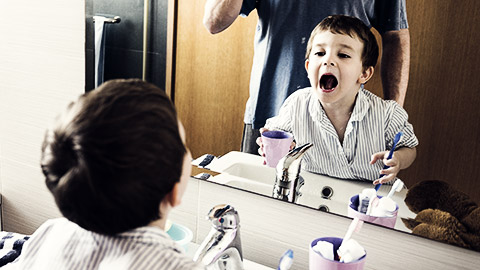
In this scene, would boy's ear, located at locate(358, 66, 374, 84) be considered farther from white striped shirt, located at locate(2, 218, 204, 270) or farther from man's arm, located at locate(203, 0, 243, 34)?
white striped shirt, located at locate(2, 218, 204, 270)

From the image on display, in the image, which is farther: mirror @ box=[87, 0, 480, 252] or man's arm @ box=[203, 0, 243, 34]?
man's arm @ box=[203, 0, 243, 34]

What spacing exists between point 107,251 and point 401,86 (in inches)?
25.3

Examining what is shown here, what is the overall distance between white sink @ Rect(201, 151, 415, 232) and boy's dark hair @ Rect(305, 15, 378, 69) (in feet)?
0.85

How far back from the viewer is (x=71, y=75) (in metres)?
1.36

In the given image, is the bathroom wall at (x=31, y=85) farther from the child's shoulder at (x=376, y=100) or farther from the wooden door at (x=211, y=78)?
the child's shoulder at (x=376, y=100)

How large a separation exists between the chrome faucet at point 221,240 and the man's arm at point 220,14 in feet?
1.32

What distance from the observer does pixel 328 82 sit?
1.04 metres

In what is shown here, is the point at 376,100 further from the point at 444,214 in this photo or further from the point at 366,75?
the point at 444,214

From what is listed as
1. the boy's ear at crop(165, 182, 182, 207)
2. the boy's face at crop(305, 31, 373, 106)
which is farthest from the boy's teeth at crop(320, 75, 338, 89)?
the boy's ear at crop(165, 182, 182, 207)

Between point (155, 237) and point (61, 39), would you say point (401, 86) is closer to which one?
point (155, 237)

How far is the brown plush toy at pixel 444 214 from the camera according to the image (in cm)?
97

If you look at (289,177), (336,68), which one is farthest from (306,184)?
(336,68)

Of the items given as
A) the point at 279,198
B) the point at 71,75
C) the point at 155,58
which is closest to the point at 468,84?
the point at 279,198

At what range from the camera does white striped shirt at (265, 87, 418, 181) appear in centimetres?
101
